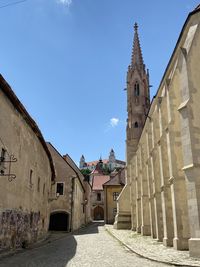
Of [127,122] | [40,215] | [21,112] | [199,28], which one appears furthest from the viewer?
[127,122]

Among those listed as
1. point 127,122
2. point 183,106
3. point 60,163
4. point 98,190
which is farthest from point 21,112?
point 98,190

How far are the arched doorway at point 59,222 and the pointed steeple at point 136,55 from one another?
2922 centimetres

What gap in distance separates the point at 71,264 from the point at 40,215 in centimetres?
1300

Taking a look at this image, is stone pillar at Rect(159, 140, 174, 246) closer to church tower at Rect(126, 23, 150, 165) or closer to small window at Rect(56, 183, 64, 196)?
small window at Rect(56, 183, 64, 196)

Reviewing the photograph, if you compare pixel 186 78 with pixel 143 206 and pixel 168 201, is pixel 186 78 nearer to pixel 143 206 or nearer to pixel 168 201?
pixel 168 201

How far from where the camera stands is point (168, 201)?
15.4 m

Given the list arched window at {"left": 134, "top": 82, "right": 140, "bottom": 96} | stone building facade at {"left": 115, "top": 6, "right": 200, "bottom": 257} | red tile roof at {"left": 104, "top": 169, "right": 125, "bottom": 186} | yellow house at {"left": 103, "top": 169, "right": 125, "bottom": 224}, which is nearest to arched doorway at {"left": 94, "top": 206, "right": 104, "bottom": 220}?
red tile roof at {"left": 104, "top": 169, "right": 125, "bottom": 186}

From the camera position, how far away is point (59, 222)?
30844mm

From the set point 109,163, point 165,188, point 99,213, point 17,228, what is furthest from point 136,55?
point 109,163

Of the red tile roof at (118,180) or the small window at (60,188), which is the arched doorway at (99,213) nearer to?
the red tile roof at (118,180)

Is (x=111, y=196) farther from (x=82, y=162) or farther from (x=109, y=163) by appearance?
(x=82, y=162)

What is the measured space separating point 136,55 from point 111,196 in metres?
24.6

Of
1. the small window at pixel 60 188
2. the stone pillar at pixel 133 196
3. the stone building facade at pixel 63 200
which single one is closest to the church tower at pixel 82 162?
the stone pillar at pixel 133 196

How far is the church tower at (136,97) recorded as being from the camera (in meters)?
42.5
